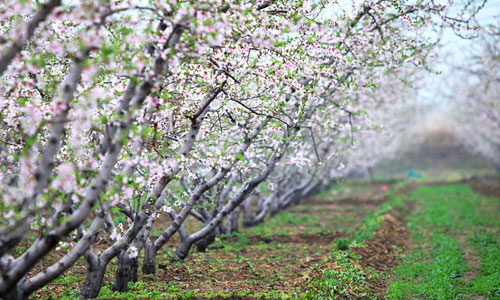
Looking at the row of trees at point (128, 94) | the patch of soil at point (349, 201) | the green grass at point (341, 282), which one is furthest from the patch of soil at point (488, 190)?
the green grass at point (341, 282)

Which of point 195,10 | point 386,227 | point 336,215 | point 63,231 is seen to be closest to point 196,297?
point 63,231

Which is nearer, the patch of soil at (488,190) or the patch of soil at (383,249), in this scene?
the patch of soil at (383,249)

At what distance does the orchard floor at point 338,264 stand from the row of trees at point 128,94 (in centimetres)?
115

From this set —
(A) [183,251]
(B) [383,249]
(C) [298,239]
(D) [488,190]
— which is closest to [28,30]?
(A) [183,251]

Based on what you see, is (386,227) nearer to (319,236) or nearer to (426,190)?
(319,236)

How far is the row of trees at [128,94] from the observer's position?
17.3 ft

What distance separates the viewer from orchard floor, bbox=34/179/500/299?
8219 millimetres

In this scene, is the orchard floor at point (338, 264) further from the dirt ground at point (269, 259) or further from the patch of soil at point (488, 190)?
the patch of soil at point (488, 190)

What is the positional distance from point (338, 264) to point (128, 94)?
689 centimetres

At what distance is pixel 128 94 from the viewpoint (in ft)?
18.7

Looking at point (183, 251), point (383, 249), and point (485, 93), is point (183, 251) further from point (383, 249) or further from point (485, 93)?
point (485, 93)

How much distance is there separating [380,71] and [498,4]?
29.8 ft

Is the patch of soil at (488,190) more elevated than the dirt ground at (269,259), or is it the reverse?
the patch of soil at (488,190)

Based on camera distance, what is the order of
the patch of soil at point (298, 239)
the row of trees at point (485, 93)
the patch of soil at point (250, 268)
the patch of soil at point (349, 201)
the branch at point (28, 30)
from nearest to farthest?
the branch at point (28, 30) → the patch of soil at point (250, 268) → the patch of soil at point (298, 239) → the row of trees at point (485, 93) → the patch of soil at point (349, 201)
